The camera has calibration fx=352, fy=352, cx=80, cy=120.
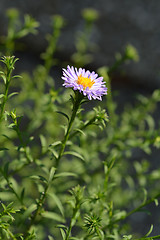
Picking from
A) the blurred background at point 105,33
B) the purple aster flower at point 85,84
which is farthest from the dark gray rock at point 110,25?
the purple aster flower at point 85,84

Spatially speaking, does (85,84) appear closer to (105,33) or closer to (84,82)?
(84,82)

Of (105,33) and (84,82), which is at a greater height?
(105,33)

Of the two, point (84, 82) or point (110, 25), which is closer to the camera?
point (84, 82)

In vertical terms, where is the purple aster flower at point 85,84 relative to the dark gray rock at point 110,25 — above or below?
below

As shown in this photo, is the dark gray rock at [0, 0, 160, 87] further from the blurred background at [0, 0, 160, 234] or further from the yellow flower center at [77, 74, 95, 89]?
the yellow flower center at [77, 74, 95, 89]

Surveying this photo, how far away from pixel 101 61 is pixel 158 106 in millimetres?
360

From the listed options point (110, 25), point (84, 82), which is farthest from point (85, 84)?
point (110, 25)

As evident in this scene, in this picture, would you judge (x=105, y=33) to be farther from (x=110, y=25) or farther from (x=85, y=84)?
(x=85, y=84)

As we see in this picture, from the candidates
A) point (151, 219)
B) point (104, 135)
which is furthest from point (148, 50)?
point (151, 219)

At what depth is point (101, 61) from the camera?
167cm

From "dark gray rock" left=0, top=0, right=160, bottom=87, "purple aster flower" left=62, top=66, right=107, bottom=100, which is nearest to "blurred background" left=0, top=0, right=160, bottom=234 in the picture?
"dark gray rock" left=0, top=0, right=160, bottom=87

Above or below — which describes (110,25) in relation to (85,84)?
above

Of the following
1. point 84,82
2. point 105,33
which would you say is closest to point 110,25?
point 105,33

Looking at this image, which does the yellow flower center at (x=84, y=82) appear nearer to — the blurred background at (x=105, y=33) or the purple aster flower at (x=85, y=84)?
the purple aster flower at (x=85, y=84)
